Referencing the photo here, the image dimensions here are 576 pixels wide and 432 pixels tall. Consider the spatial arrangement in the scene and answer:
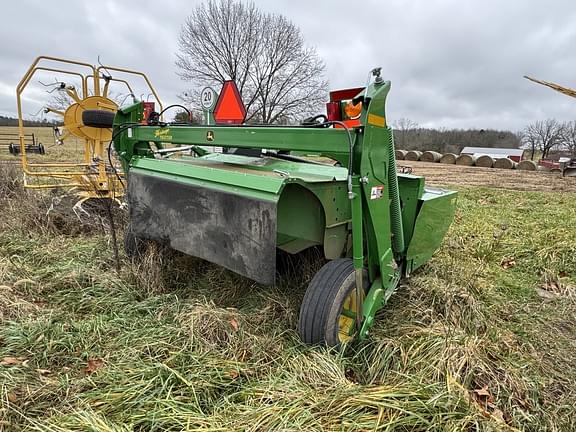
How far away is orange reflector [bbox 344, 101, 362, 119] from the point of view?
2.36 meters

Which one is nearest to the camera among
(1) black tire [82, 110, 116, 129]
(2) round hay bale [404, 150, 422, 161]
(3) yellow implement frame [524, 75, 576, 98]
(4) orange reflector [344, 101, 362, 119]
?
(4) orange reflector [344, 101, 362, 119]

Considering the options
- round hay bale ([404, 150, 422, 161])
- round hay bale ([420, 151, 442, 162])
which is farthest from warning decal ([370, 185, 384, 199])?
round hay bale ([404, 150, 422, 161])

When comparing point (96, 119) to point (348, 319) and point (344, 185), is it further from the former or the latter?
point (348, 319)

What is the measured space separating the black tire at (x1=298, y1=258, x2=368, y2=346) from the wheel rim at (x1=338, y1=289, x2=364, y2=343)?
3.6 inches

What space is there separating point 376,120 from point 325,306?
1145 millimetres

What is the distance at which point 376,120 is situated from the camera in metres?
2.30

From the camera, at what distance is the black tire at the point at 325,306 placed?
226 cm

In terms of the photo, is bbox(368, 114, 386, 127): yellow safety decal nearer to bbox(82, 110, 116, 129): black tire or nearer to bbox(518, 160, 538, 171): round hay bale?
bbox(82, 110, 116, 129): black tire

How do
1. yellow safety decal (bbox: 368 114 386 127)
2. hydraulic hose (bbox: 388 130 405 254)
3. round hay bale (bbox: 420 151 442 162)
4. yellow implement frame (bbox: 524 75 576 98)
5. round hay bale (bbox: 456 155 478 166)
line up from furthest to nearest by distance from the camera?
round hay bale (bbox: 420 151 442 162) → round hay bale (bbox: 456 155 478 166) → yellow implement frame (bbox: 524 75 576 98) → hydraulic hose (bbox: 388 130 405 254) → yellow safety decal (bbox: 368 114 386 127)

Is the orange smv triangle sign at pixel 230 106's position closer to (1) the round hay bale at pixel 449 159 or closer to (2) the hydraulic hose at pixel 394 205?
(2) the hydraulic hose at pixel 394 205

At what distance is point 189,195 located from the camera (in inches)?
102

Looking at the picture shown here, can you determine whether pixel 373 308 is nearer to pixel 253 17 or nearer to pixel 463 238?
pixel 463 238

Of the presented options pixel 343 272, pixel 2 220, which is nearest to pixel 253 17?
pixel 2 220

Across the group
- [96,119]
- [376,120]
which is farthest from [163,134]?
[376,120]
